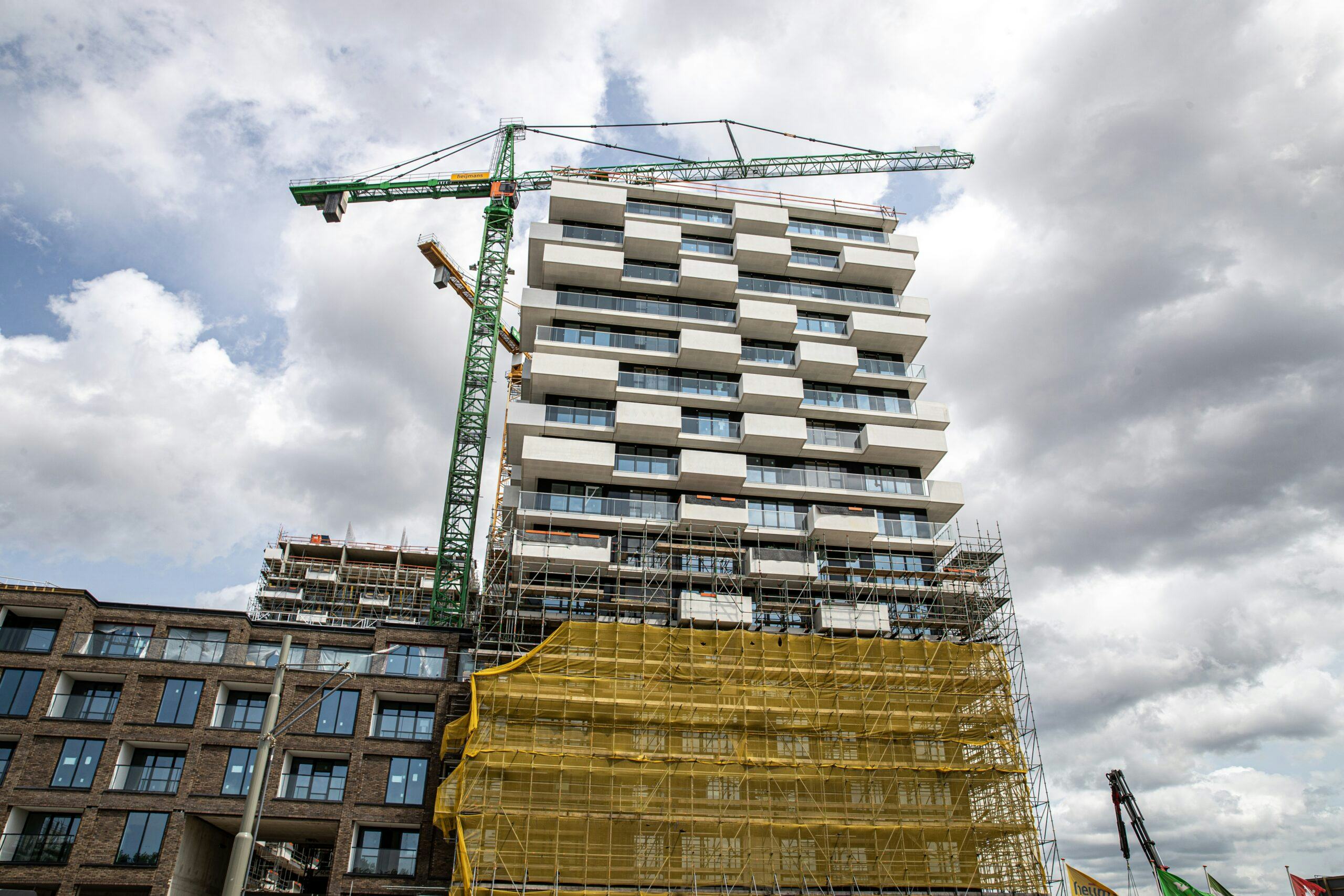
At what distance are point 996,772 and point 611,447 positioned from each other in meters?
24.7

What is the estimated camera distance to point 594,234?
5741 cm

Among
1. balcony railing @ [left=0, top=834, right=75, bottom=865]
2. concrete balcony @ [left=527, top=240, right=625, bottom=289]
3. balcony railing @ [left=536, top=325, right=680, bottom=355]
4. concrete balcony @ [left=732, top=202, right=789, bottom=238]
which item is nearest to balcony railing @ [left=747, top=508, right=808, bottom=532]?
balcony railing @ [left=536, top=325, right=680, bottom=355]

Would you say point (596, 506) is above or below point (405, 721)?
above

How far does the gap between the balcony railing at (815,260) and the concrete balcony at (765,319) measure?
465 cm

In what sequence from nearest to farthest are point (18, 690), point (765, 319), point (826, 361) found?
1. point (18, 690)
2. point (826, 361)
3. point (765, 319)

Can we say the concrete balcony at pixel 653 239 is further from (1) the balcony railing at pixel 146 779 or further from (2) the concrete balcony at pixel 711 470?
(1) the balcony railing at pixel 146 779

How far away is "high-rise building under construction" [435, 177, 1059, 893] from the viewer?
124ft

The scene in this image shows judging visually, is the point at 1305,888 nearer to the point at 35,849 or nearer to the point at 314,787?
the point at 314,787

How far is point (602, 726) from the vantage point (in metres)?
39.2

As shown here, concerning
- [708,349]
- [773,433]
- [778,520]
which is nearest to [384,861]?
[778,520]

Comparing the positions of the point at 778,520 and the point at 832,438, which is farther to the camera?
the point at 832,438

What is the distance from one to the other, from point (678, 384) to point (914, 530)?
51.6 feet

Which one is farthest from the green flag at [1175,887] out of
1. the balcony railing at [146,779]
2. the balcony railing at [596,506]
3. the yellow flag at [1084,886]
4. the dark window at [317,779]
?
the balcony railing at [146,779]

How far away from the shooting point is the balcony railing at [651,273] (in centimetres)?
5591
